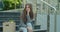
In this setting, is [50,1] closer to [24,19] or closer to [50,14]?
[50,14]

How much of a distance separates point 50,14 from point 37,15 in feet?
3.88

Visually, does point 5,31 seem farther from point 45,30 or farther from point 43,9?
point 43,9

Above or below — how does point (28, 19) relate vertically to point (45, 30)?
above

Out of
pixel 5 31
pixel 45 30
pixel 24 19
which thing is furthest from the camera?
pixel 45 30

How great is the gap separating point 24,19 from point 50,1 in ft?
9.29

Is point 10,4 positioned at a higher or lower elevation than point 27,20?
higher

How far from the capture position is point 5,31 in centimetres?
606

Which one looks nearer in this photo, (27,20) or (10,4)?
(27,20)

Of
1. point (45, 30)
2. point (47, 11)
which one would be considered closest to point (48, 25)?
point (45, 30)

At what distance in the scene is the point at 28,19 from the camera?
5.31 meters

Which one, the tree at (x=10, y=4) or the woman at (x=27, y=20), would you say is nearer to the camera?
the woman at (x=27, y=20)

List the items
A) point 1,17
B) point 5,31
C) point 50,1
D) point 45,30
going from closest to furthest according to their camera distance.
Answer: point 5,31
point 45,30
point 1,17
point 50,1

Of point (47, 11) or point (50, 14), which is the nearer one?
point (50, 14)

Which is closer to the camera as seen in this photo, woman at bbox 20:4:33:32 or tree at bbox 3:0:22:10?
woman at bbox 20:4:33:32
